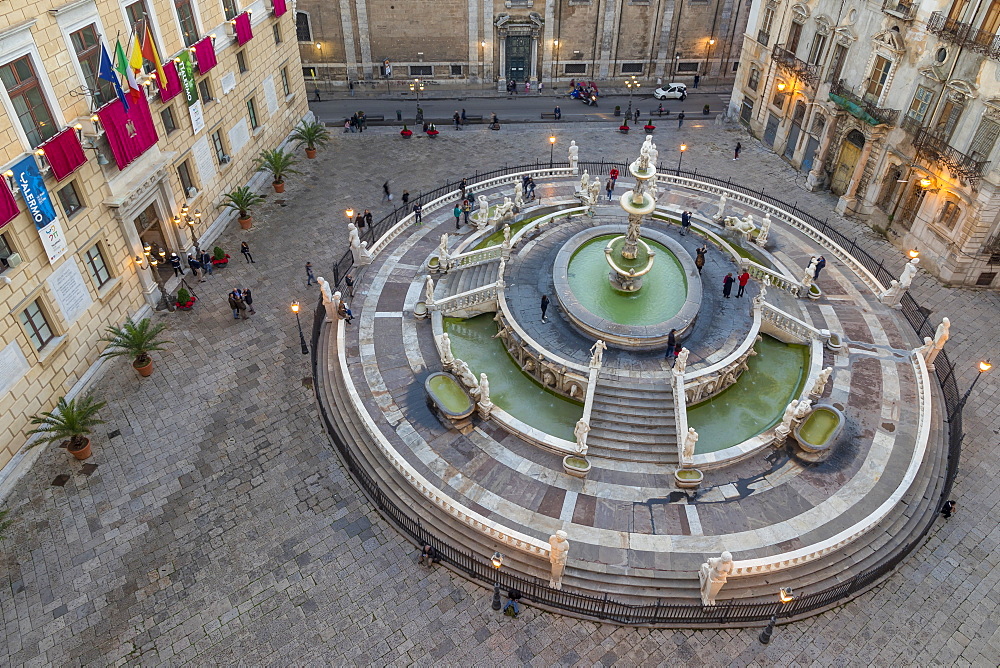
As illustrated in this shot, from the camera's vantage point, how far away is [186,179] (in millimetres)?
35219

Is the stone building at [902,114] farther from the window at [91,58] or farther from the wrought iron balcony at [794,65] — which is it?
the window at [91,58]

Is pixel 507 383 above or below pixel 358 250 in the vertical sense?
below

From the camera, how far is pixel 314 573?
70.0ft

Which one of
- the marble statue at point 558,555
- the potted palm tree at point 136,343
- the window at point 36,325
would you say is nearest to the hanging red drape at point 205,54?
the potted palm tree at point 136,343

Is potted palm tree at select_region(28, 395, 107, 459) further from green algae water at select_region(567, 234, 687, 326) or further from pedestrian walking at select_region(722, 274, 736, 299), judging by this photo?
pedestrian walking at select_region(722, 274, 736, 299)

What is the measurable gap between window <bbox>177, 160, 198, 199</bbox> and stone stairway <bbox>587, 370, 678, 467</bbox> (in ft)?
81.9

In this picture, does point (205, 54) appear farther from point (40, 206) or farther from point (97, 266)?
point (40, 206)

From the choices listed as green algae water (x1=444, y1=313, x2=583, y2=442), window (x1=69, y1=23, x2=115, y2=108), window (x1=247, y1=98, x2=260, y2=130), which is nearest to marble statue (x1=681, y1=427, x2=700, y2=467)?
green algae water (x1=444, y1=313, x2=583, y2=442)

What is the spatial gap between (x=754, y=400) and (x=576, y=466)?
9.22 metres

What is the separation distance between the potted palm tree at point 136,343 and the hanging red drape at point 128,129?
23.8 feet

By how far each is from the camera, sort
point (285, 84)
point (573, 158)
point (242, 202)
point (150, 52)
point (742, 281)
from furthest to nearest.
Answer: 1. point (285, 84)
2. point (573, 158)
3. point (242, 202)
4. point (742, 281)
5. point (150, 52)

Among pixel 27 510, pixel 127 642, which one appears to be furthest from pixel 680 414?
pixel 27 510

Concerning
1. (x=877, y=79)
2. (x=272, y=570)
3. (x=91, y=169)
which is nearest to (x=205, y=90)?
(x=91, y=169)

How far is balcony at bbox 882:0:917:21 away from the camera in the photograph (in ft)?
115
